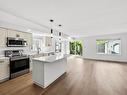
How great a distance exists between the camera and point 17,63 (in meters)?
3.70

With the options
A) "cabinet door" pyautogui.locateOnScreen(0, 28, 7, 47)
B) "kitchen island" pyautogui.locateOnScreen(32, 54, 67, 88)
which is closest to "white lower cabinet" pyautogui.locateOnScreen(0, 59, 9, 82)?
"cabinet door" pyautogui.locateOnScreen(0, 28, 7, 47)

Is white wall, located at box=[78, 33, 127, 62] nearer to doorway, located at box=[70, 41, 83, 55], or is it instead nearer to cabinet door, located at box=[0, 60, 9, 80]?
doorway, located at box=[70, 41, 83, 55]

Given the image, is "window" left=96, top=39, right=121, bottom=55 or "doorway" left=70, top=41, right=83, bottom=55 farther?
"doorway" left=70, top=41, right=83, bottom=55

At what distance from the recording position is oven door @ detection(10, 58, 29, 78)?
349 centimetres

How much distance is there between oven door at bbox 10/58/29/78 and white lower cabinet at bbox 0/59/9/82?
0.14m

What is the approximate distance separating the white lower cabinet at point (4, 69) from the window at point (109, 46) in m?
7.59

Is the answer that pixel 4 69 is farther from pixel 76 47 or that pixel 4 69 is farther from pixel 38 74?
pixel 76 47

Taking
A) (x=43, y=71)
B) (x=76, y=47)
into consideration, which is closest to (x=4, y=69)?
(x=43, y=71)

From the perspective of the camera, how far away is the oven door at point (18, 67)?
11.4 feet

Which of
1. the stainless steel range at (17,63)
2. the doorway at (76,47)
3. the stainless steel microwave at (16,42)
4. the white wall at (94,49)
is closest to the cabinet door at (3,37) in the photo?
the stainless steel microwave at (16,42)

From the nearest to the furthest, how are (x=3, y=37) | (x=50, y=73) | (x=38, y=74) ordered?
1. (x=38, y=74)
2. (x=50, y=73)
3. (x=3, y=37)

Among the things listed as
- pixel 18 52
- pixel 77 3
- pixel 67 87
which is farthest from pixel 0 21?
pixel 67 87

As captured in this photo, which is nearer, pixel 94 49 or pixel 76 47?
pixel 94 49

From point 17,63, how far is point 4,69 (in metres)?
0.53
